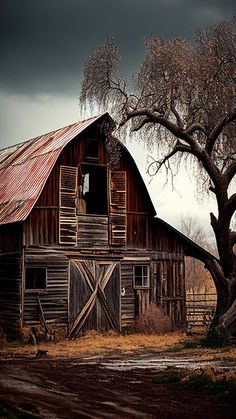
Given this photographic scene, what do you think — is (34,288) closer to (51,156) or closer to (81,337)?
(81,337)

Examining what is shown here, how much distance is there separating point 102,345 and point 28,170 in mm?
7576

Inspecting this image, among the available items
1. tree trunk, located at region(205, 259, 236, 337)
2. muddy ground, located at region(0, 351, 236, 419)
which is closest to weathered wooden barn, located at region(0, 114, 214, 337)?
tree trunk, located at region(205, 259, 236, 337)

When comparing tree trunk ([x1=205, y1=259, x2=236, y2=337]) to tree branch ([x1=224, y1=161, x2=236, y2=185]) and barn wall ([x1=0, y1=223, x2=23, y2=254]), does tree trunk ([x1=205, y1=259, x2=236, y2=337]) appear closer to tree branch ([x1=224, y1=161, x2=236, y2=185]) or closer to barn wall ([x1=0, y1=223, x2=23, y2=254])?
tree branch ([x1=224, y1=161, x2=236, y2=185])

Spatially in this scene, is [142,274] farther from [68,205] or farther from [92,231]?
[68,205]

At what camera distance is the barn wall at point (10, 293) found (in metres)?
21.9

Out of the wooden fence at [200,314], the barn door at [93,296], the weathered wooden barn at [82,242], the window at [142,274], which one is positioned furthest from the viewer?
the wooden fence at [200,314]

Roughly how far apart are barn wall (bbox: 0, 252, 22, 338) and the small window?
1.64ft

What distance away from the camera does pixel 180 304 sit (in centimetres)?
2600

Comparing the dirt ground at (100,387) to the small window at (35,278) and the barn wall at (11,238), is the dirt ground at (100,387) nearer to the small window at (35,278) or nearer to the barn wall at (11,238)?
the small window at (35,278)

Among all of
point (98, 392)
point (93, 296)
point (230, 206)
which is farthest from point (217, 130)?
point (98, 392)

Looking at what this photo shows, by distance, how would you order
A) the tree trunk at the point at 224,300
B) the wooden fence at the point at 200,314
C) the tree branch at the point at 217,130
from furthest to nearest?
the wooden fence at the point at 200,314 → the tree branch at the point at 217,130 → the tree trunk at the point at 224,300

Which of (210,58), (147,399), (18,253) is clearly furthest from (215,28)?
(147,399)

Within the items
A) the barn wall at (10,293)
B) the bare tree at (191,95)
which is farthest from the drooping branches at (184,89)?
the barn wall at (10,293)

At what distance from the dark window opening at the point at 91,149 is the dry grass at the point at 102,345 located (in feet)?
22.3
